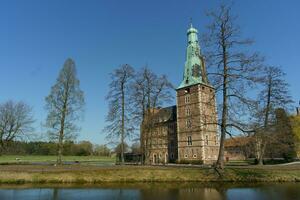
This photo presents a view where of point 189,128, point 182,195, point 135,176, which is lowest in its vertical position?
point 182,195

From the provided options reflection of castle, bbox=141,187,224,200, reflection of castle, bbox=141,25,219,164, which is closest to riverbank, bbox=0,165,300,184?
reflection of castle, bbox=141,187,224,200

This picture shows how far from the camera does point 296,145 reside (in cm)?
4991

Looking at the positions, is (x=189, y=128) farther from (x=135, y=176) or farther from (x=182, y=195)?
(x=182, y=195)

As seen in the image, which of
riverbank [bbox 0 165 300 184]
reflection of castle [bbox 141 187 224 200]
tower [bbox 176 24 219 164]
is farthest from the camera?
tower [bbox 176 24 219 164]

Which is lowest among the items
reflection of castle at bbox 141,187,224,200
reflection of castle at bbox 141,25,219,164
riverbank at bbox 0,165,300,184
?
reflection of castle at bbox 141,187,224,200

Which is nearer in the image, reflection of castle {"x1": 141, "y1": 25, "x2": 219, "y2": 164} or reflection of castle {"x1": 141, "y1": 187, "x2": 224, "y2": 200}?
reflection of castle {"x1": 141, "y1": 187, "x2": 224, "y2": 200}

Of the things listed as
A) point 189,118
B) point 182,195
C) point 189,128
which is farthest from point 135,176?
point 189,128

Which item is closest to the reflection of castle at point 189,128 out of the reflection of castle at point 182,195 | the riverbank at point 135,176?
the riverbank at point 135,176

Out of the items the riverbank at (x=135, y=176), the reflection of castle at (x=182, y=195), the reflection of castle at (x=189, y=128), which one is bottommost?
the reflection of castle at (x=182, y=195)

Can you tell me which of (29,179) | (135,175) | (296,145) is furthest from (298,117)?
A: (29,179)

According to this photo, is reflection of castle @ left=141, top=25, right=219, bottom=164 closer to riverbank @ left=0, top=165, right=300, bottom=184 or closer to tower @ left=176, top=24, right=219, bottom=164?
tower @ left=176, top=24, right=219, bottom=164

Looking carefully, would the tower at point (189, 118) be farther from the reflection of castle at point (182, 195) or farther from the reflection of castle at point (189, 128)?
the reflection of castle at point (182, 195)

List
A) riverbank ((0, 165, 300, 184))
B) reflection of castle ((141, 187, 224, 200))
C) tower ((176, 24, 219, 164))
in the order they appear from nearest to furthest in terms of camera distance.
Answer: reflection of castle ((141, 187, 224, 200)), riverbank ((0, 165, 300, 184)), tower ((176, 24, 219, 164))

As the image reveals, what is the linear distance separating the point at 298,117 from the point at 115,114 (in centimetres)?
3428
